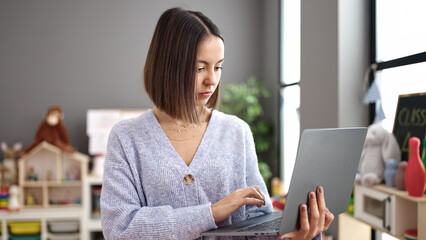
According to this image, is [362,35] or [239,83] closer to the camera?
[362,35]

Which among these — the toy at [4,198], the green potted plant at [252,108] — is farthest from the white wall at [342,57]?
the toy at [4,198]

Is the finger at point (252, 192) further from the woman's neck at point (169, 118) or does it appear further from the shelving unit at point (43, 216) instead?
the shelving unit at point (43, 216)

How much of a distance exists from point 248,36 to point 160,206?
3265 mm

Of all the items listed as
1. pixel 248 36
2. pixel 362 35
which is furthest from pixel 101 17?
pixel 362 35

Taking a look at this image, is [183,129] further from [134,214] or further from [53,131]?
[53,131]

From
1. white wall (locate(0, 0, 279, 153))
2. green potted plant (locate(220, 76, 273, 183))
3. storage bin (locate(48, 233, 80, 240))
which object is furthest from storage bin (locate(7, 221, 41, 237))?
green potted plant (locate(220, 76, 273, 183))

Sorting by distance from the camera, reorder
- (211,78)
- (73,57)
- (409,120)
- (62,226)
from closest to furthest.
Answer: (211,78)
(409,120)
(62,226)
(73,57)

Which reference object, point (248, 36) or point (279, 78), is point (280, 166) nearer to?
point (279, 78)

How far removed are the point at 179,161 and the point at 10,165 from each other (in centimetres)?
295

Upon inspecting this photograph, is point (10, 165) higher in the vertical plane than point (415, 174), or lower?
lower

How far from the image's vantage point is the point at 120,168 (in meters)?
0.90

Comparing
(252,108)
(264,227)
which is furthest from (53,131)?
(264,227)

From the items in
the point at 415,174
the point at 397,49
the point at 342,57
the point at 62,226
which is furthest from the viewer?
the point at 62,226

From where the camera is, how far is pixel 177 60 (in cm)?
91
